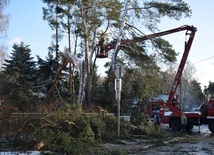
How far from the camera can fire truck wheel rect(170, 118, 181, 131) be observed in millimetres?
24844

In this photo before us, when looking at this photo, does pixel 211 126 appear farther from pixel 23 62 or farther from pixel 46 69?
pixel 23 62

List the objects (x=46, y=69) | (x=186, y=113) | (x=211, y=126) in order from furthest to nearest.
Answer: (x=46, y=69)
(x=186, y=113)
(x=211, y=126)

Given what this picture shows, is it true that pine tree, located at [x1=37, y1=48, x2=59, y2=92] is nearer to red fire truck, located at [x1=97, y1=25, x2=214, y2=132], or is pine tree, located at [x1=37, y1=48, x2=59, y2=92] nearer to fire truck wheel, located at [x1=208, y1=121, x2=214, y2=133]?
red fire truck, located at [x1=97, y1=25, x2=214, y2=132]

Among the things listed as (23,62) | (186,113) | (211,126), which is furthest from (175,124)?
(23,62)

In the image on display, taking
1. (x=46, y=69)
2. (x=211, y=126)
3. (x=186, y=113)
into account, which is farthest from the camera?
(x=46, y=69)

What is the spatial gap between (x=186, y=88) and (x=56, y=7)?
74649 millimetres

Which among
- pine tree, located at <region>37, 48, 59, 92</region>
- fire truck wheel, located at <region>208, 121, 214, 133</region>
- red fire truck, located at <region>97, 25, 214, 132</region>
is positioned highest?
pine tree, located at <region>37, 48, 59, 92</region>

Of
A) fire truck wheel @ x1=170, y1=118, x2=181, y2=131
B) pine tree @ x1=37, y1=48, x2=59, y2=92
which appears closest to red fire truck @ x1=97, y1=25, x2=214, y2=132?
fire truck wheel @ x1=170, y1=118, x2=181, y2=131

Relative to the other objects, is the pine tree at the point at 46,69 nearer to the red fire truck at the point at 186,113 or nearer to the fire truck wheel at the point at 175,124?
the red fire truck at the point at 186,113

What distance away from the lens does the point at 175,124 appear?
82.3ft

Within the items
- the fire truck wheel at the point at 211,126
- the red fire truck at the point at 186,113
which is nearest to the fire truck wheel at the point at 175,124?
the red fire truck at the point at 186,113

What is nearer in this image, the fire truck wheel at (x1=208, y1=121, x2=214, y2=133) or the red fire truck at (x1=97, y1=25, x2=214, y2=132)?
the fire truck wheel at (x1=208, y1=121, x2=214, y2=133)

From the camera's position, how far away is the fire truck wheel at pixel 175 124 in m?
24.8

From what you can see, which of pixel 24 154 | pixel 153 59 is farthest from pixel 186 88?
pixel 24 154
